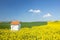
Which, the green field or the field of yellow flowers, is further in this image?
the green field

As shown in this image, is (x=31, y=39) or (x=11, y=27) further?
(x=11, y=27)

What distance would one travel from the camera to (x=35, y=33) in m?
4.44

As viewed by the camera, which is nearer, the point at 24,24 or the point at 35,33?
the point at 35,33

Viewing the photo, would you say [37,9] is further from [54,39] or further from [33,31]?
[54,39]

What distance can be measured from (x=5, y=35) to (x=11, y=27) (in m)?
0.34

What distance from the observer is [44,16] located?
4.79 meters

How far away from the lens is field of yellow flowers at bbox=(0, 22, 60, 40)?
431cm

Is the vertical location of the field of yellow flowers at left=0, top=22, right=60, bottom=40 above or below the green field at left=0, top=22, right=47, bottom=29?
below

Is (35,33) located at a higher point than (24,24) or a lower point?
lower

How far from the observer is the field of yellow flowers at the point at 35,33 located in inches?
170

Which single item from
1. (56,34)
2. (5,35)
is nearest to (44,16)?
(56,34)

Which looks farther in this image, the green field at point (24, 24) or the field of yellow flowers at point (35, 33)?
the green field at point (24, 24)

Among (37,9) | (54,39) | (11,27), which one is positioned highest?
(37,9)

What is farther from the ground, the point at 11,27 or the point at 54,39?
the point at 11,27
